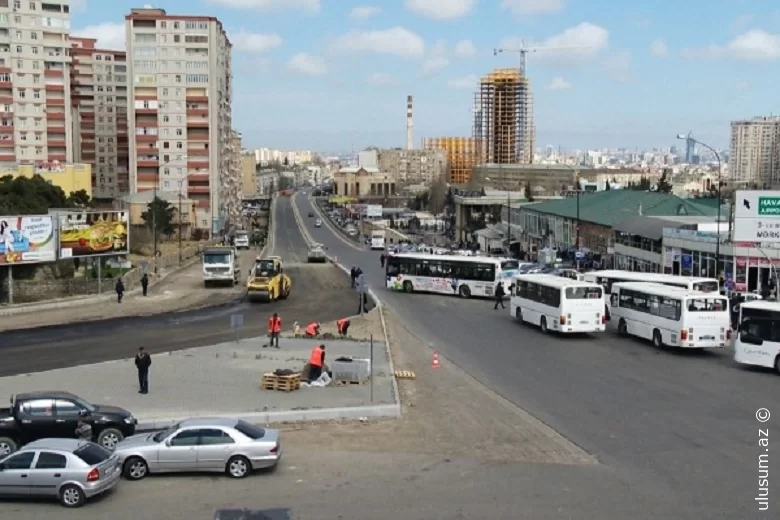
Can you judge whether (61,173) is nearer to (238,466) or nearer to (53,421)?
(53,421)

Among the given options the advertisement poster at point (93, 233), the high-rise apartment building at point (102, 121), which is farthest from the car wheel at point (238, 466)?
the high-rise apartment building at point (102, 121)

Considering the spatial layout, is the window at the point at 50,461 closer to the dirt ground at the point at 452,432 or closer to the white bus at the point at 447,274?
the dirt ground at the point at 452,432

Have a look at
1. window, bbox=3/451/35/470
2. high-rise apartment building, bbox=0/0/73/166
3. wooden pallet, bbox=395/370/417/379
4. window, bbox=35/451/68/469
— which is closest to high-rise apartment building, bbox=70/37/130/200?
high-rise apartment building, bbox=0/0/73/166

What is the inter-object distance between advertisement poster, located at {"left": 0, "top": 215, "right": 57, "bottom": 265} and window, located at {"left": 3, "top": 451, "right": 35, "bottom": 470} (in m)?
24.9

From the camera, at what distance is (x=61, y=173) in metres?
77.8

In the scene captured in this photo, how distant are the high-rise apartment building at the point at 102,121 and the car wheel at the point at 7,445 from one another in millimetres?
100640

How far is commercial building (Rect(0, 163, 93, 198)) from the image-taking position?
76.7 m

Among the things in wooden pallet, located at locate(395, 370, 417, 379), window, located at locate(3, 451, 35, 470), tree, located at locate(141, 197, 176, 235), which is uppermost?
tree, located at locate(141, 197, 176, 235)

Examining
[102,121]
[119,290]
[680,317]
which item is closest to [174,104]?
[102,121]

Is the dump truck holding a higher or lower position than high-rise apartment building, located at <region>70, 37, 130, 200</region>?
lower

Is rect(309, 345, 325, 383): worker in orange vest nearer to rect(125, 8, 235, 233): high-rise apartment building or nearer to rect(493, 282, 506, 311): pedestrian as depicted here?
rect(493, 282, 506, 311): pedestrian

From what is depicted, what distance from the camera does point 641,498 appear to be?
13031 mm

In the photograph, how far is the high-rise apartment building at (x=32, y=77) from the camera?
9200 centimetres

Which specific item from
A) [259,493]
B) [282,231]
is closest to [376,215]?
[282,231]
